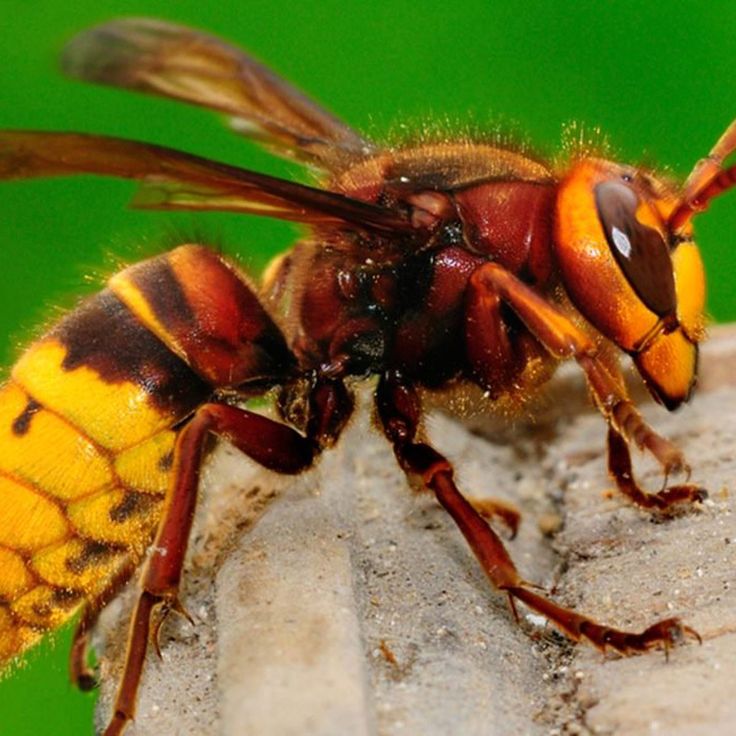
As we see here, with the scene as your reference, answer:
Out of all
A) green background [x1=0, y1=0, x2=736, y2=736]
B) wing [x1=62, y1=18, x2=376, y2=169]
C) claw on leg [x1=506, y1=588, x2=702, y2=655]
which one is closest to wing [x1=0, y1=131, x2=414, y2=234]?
wing [x1=62, y1=18, x2=376, y2=169]

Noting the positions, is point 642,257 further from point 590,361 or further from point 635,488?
point 635,488

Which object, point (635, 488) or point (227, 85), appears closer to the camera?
point (635, 488)

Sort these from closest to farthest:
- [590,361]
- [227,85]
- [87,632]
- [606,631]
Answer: [606,631] → [590,361] → [87,632] → [227,85]

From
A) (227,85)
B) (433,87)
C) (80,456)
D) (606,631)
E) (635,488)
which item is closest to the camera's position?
(606,631)

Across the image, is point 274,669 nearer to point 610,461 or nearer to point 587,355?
point 587,355

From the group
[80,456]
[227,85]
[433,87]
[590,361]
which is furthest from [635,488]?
[433,87]

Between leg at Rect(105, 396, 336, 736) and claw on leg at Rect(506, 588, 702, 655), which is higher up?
claw on leg at Rect(506, 588, 702, 655)

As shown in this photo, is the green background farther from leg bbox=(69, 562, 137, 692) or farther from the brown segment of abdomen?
the brown segment of abdomen

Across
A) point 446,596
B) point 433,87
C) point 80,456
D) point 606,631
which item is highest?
point 606,631
